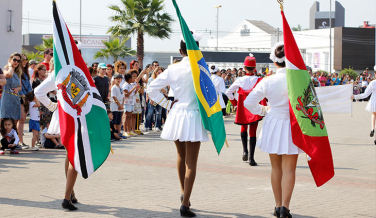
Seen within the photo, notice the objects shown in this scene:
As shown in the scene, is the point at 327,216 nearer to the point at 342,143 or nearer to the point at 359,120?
the point at 342,143

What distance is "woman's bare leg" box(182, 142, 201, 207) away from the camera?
241 inches

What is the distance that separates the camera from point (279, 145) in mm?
5988

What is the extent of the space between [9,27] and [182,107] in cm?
1806

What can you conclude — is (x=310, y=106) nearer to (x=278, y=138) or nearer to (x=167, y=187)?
(x=278, y=138)

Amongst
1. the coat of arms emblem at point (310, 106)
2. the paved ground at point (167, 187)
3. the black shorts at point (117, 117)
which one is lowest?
the paved ground at point (167, 187)

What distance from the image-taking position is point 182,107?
6.22m

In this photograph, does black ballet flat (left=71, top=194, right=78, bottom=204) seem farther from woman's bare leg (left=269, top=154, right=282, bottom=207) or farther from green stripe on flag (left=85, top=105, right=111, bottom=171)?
woman's bare leg (left=269, top=154, right=282, bottom=207)

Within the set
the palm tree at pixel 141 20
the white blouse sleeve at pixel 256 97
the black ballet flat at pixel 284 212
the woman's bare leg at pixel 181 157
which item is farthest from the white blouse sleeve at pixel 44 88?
the palm tree at pixel 141 20

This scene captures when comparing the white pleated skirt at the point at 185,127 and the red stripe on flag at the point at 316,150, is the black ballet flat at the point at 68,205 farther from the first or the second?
the red stripe on flag at the point at 316,150

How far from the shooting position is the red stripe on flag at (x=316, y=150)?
19.5 feet

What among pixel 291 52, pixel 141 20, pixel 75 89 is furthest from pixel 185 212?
pixel 141 20

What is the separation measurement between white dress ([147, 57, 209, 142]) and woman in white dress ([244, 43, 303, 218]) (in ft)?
2.06

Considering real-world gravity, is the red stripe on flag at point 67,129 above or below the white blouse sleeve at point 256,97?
below

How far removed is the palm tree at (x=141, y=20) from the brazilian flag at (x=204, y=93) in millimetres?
27803
